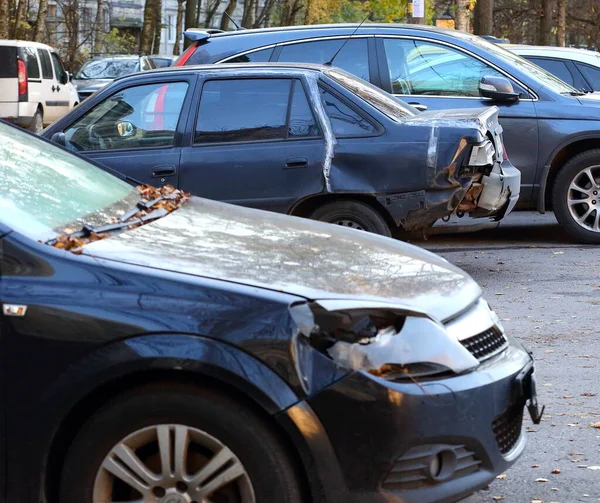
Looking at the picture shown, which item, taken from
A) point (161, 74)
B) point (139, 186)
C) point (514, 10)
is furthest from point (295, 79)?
point (514, 10)

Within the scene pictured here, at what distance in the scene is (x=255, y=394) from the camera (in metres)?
3.41

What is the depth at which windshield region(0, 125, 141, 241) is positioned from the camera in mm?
3844

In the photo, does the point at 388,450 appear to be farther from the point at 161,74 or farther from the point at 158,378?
the point at 161,74

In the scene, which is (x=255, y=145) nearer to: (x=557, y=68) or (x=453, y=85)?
(x=453, y=85)

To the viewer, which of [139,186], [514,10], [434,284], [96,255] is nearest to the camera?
[96,255]

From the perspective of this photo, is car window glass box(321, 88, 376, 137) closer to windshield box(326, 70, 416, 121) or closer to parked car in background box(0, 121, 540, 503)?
windshield box(326, 70, 416, 121)

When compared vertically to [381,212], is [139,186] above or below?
above

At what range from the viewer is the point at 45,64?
2619 centimetres

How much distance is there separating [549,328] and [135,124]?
11.6ft

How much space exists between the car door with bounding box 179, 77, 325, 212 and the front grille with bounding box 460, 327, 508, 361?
471cm

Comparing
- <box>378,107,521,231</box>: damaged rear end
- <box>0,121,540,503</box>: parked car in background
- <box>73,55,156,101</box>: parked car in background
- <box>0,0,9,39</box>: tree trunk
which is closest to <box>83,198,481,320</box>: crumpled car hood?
<box>0,121,540,503</box>: parked car in background

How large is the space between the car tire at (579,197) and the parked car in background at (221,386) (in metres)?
7.21

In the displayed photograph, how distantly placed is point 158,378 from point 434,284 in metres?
1.07

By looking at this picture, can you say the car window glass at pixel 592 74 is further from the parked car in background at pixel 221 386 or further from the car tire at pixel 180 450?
the car tire at pixel 180 450
